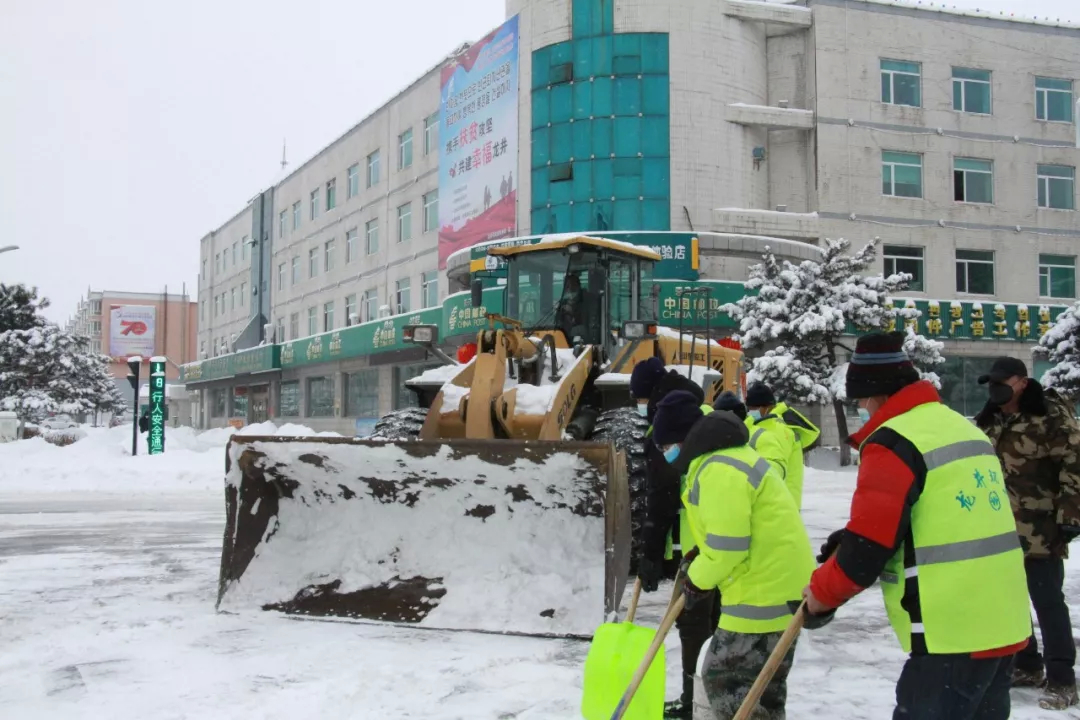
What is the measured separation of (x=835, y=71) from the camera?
26453mm

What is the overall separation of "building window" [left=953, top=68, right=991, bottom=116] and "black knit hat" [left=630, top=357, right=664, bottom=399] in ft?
84.8

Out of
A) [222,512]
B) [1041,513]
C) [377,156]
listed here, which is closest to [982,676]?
[1041,513]

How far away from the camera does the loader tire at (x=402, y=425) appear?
7.89m

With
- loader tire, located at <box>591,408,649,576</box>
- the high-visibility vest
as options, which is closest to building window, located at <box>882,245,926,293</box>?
loader tire, located at <box>591,408,649,576</box>

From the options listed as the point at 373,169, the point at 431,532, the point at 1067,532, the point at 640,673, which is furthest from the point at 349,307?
the point at 640,673

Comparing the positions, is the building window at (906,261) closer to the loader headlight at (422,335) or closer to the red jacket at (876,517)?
the loader headlight at (422,335)

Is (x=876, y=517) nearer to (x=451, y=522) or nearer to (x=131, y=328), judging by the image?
(x=451, y=522)

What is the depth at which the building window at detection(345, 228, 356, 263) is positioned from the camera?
37.7 metres

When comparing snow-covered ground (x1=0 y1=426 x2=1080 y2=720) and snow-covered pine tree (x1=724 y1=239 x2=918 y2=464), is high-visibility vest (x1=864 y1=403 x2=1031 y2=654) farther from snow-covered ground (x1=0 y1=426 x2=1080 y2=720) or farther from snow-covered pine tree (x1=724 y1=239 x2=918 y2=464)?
snow-covered pine tree (x1=724 y1=239 x2=918 y2=464)

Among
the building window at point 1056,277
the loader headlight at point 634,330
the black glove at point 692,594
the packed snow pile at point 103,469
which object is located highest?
the building window at point 1056,277

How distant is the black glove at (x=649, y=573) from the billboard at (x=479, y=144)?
22.9 meters

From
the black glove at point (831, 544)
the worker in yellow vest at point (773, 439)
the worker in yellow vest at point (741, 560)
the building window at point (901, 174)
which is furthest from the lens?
the building window at point (901, 174)

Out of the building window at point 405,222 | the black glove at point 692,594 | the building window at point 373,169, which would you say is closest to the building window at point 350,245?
the building window at point 373,169

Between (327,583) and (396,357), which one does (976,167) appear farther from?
(327,583)
